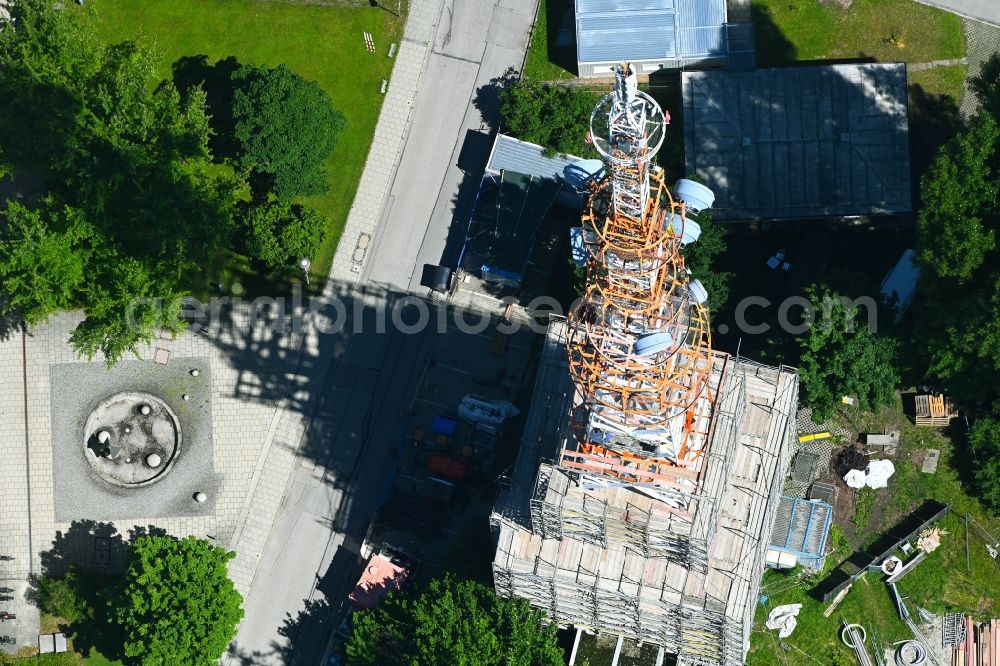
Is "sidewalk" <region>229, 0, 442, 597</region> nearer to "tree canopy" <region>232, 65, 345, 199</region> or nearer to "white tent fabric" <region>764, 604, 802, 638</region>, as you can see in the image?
"tree canopy" <region>232, 65, 345, 199</region>

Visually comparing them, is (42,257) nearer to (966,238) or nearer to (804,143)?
(804,143)

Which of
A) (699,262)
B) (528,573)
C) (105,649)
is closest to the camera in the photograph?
(528,573)

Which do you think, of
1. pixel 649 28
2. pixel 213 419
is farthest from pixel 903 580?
pixel 213 419

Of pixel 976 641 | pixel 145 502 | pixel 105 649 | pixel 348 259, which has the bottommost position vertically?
pixel 105 649

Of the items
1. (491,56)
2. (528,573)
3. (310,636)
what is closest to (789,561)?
(528,573)

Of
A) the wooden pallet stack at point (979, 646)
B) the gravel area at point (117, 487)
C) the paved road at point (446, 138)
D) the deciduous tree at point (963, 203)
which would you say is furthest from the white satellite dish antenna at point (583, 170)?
the wooden pallet stack at point (979, 646)

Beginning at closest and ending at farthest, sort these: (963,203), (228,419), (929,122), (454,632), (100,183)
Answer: (963,203)
(454,632)
(100,183)
(228,419)
(929,122)

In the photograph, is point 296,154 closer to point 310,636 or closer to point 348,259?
point 348,259

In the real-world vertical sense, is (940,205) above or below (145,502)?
above
